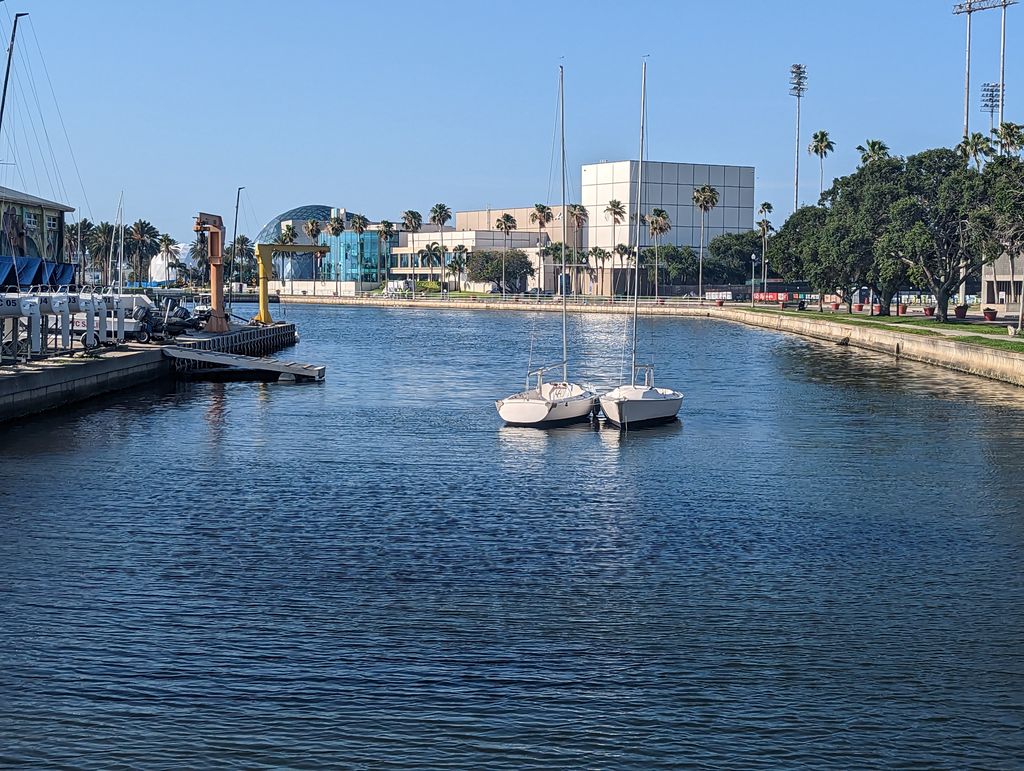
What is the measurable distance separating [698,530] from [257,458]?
51.0ft

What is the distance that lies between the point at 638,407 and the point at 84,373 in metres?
22.9

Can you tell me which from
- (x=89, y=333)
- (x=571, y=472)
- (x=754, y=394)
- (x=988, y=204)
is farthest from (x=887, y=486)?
(x=988, y=204)

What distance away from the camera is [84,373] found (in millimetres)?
51000

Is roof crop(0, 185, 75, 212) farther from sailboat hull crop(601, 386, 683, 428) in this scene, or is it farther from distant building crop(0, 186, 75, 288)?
sailboat hull crop(601, 386, 683, 428)

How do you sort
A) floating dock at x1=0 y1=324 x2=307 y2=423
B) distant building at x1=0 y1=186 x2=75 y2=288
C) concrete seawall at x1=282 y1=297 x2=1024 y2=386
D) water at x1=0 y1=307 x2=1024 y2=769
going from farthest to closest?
1. distant building at x1=0 y1=186 x2=75 y2=288
2. concrete seawall at x1=282 y1=297 x2=1024 y2=386
3. floating dock at x1=0 y1=324 x2=307 y2=423
4. water at x1=0 y1=307 x2=1024 y2=769

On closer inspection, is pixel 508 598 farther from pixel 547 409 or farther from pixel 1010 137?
pixel 1010 137

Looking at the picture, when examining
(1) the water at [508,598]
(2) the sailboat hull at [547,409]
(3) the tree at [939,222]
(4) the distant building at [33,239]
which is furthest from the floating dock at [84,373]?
(3) the tree at [939,222]

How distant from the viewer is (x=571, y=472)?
3478 centimetres

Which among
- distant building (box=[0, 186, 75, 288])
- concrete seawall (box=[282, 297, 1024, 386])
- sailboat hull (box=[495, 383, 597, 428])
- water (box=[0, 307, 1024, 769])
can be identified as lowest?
water (box=[0, 307, 1024, 769])

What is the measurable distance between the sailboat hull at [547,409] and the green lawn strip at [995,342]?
2918 centimetres

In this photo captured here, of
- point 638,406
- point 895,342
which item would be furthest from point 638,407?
point 895,342

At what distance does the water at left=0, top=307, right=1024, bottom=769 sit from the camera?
1479 centimetres

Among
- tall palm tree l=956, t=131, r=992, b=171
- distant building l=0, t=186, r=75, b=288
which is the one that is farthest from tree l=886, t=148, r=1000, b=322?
distant building l=0, t=186, r=75, b=288

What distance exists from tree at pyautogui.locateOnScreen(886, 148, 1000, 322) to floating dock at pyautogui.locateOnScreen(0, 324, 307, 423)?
49.5m
